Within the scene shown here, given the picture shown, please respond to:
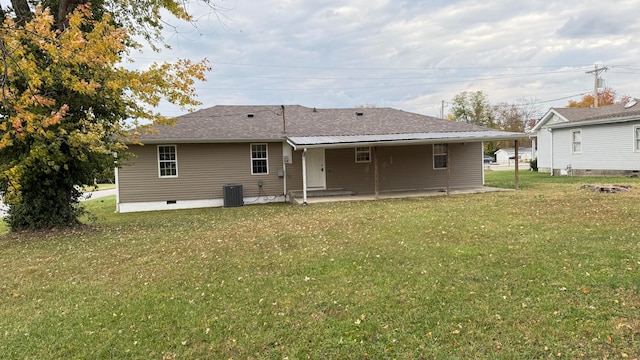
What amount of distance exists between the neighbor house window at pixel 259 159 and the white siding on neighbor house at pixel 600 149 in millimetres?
16195

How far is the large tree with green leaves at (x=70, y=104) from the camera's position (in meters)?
7.65

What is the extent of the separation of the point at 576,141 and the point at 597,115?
1937 millimetres

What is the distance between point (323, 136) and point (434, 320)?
11.9 meters

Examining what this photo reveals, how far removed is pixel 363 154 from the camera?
15.9 m

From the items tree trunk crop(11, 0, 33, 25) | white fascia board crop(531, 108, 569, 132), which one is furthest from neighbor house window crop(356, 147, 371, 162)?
white fascia board crop(531, 108, 569, 132)

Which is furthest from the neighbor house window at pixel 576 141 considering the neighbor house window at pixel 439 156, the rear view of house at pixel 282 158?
the neighbor house window at pixel 439 156

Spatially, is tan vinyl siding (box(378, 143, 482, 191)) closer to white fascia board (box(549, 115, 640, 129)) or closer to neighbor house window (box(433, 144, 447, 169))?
neighbor house window (box(433, 144, 447, 169))

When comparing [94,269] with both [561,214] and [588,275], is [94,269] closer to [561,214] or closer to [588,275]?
[588,275]

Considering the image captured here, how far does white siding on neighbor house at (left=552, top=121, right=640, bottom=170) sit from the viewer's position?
58.7 ft

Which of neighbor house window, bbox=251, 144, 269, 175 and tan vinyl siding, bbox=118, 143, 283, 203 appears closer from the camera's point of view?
tan vinyl siding, bbox=118, 143, 283, 203

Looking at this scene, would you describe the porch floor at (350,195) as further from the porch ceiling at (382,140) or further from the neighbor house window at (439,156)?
the porch ceiling at (382,140)

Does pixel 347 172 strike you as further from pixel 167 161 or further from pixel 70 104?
pixel 70 104

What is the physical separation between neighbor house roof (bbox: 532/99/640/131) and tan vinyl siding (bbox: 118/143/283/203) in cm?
1535

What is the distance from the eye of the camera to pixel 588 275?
4.51m
